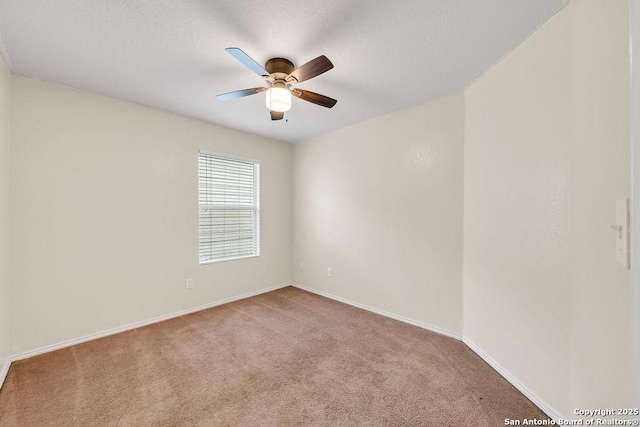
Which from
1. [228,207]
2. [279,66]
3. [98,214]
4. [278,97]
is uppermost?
[279,66]

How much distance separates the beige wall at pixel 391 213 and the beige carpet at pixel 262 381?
A: 52 centimetres

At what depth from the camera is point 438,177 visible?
270cm

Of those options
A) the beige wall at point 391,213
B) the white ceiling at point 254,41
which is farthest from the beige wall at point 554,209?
the white ceiling at point 254,41

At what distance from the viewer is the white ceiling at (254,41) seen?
1.49 meters

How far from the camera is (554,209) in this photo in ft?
5.18

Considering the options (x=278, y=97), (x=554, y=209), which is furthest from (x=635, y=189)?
(x=278, y=97)

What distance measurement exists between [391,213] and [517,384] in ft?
6.10

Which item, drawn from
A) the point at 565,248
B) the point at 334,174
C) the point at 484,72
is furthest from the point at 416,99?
the point at 565,248

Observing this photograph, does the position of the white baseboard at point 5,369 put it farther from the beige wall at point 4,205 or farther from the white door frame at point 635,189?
the white door frame at point 635,189

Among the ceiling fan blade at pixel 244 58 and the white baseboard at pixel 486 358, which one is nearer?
the ceiling fan blade at pixel 244 58

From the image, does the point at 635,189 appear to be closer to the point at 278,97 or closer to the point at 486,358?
the point at 278,97

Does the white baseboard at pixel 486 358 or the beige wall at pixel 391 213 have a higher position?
the beige wall at pixel 391 213

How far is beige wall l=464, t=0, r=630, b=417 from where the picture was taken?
2.91 ft

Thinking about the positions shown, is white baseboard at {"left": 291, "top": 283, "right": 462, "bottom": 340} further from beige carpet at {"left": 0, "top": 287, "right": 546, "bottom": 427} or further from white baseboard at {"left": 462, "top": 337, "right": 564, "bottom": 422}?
white baseboard at {"left": 462, "top": 337, "right": 564, "bottom": 422}
